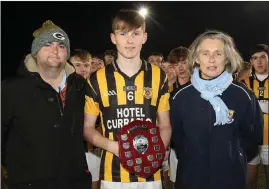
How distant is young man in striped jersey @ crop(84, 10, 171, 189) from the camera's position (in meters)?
2.38

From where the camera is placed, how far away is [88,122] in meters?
2.45

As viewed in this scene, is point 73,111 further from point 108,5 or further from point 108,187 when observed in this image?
point 108,5

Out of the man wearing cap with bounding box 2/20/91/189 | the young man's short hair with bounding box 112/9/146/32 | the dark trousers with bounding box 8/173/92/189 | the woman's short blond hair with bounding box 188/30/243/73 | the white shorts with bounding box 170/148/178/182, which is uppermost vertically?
the young man's short hair with bounding box 112/9/146/32

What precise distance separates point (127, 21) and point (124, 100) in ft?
1.68

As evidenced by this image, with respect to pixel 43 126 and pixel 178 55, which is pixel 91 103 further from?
pixel 178 55

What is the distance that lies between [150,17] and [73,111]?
441 inches

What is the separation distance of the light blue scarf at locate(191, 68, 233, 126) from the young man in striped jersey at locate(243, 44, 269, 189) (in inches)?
81.2

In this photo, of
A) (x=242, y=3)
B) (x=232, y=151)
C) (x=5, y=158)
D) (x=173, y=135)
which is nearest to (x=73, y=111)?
(x=5, y=158)

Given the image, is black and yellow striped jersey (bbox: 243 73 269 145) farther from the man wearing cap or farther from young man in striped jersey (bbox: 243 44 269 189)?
the man wearing cap

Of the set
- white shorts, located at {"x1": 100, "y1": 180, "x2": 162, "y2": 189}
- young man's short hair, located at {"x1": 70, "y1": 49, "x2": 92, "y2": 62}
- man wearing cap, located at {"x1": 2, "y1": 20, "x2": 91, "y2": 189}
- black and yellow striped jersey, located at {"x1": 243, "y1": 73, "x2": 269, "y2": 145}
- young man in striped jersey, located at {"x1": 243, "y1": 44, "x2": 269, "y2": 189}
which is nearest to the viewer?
man wearing cap, located at {"x1": 2, "y1": 20, "x2": 91, "y2": 189}

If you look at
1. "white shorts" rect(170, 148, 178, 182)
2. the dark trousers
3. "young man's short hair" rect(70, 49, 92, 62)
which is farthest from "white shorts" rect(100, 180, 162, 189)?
"young man's short hair" rect(70, 49, 92, 62)

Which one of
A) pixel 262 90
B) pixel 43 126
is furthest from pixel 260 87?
pixel 43 126

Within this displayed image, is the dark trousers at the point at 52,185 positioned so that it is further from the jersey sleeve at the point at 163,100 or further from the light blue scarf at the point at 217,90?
the light blue scarf at the point at 217,90

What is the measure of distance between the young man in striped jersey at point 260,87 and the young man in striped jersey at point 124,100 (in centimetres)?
213
